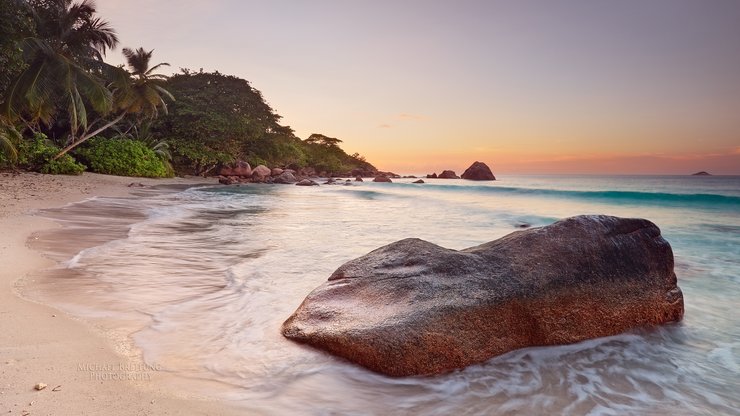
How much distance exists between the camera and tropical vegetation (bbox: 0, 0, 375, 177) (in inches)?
666

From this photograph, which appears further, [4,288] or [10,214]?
[10,214]

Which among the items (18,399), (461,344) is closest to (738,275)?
(461,344)

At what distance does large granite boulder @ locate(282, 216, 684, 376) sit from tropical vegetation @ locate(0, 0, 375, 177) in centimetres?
1775

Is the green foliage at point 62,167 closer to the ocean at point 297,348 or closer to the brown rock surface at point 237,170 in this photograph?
the brown rock surface at point 237,170

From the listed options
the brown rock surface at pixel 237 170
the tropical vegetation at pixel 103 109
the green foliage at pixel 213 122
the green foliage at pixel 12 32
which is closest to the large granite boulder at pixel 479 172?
the tropical vegetation at pixel 103 109

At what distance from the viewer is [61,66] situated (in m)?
17.9

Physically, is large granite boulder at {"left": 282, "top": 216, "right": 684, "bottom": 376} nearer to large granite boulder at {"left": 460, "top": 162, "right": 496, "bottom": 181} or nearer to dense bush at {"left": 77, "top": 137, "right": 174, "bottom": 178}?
dense bush at {"left": 77, "top": 137, "right": 174, "bottom": 178}

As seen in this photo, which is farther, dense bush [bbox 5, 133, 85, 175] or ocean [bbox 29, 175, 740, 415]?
dense bush [bbox 5, 133, 85, 175]

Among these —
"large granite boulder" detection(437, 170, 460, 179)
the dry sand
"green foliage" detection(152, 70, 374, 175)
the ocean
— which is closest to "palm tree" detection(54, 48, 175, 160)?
"green foliage" detection(152, 70, 374, 175)

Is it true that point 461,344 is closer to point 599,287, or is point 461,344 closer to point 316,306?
point 316,306

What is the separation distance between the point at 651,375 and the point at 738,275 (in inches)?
219

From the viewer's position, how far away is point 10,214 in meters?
8.45

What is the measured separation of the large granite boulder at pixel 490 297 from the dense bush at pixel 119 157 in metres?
27.7

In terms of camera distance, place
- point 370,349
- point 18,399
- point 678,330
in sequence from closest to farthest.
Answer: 1. point 18,399
2. point 370,349
3. point 678,330
